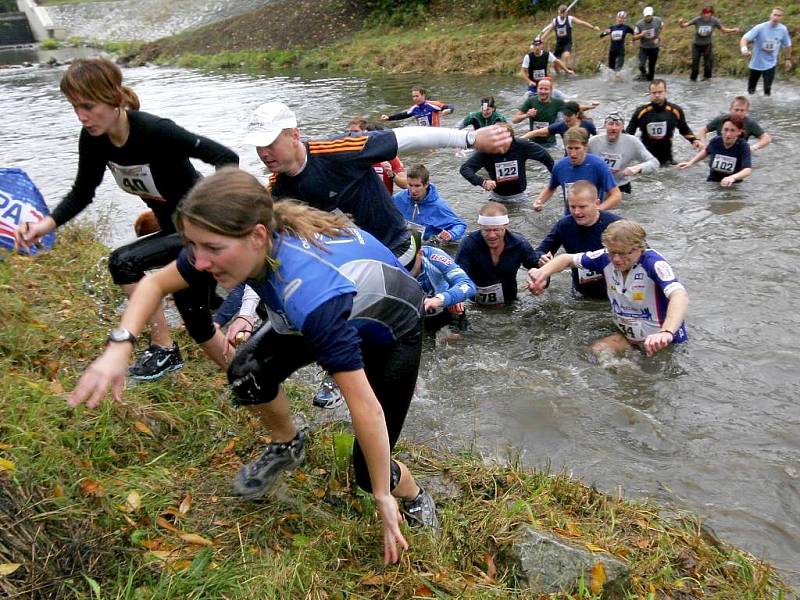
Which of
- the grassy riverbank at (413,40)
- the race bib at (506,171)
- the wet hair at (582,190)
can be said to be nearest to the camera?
the wet hair at (582,190)

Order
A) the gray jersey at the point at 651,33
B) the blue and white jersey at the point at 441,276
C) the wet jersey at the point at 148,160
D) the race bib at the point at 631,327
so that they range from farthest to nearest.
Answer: the gray jersey at the point at 651,33
the blue and white jersey at the point at 441,276
the race bib at the point at 631,327
the wet jersey at the point at 148,160

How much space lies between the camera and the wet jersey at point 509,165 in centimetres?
868

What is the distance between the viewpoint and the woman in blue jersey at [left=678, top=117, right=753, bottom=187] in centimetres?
900

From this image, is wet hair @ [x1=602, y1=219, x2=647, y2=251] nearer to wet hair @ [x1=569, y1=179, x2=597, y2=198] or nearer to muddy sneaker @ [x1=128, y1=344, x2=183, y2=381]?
wet hair @ [x1=569, y1=179, x2=597, y2=198]

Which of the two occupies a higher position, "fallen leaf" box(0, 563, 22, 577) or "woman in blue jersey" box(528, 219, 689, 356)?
"fallen leaf" box(0, 563, 22, 577)

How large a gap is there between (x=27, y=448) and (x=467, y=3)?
29.9 m

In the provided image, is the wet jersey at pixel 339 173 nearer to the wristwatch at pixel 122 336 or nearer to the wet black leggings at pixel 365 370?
the wet black leggings at pixel 365 370

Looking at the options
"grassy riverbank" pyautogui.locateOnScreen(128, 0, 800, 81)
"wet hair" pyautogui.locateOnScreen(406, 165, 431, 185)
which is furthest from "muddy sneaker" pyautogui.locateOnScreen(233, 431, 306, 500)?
"grassy riverbank" pyautogui.locateOnScreen(128, 0, 800, 81)

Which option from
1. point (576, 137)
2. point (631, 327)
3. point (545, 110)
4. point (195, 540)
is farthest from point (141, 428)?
point (545, 110)

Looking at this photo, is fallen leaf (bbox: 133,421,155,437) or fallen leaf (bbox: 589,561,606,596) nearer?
fallen leaf (bbox: 589,561,606,596)

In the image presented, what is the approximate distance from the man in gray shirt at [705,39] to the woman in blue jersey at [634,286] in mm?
13196

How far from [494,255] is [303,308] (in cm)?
437

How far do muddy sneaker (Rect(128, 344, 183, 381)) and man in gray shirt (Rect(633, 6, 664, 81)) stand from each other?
1620cm

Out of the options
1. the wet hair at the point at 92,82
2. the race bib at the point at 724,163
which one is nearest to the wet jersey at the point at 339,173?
the wet hair at the point at 92,82
